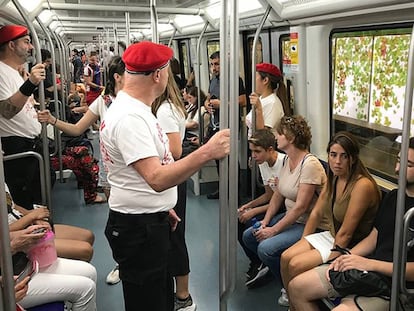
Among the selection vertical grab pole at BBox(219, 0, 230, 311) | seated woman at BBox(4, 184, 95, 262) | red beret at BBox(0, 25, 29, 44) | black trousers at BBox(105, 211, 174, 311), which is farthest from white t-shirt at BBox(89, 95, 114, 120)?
vertical grab pole at BBox(219, 0, 230, 311)

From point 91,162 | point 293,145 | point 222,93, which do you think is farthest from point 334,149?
point 91,162

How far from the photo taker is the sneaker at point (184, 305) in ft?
10.5

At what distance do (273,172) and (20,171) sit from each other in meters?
2.02

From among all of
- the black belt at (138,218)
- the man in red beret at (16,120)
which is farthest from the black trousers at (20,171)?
the black belt at (138,218)

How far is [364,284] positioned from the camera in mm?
2264

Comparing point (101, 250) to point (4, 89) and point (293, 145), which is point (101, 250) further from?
point (293, 145)

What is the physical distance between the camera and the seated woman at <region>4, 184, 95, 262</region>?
2674 mm

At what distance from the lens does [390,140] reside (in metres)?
3.28

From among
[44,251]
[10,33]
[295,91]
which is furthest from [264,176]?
[10,33]

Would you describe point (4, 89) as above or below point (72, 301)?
above

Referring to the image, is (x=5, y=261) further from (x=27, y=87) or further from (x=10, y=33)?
(x=10, y=33)

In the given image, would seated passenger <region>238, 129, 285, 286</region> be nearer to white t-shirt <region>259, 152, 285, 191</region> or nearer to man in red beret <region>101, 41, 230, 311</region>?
white t-shirt <region>259, 152, 285, 191</region>

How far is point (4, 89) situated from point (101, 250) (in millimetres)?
1751

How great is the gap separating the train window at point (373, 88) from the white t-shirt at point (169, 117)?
1506 millimetres
